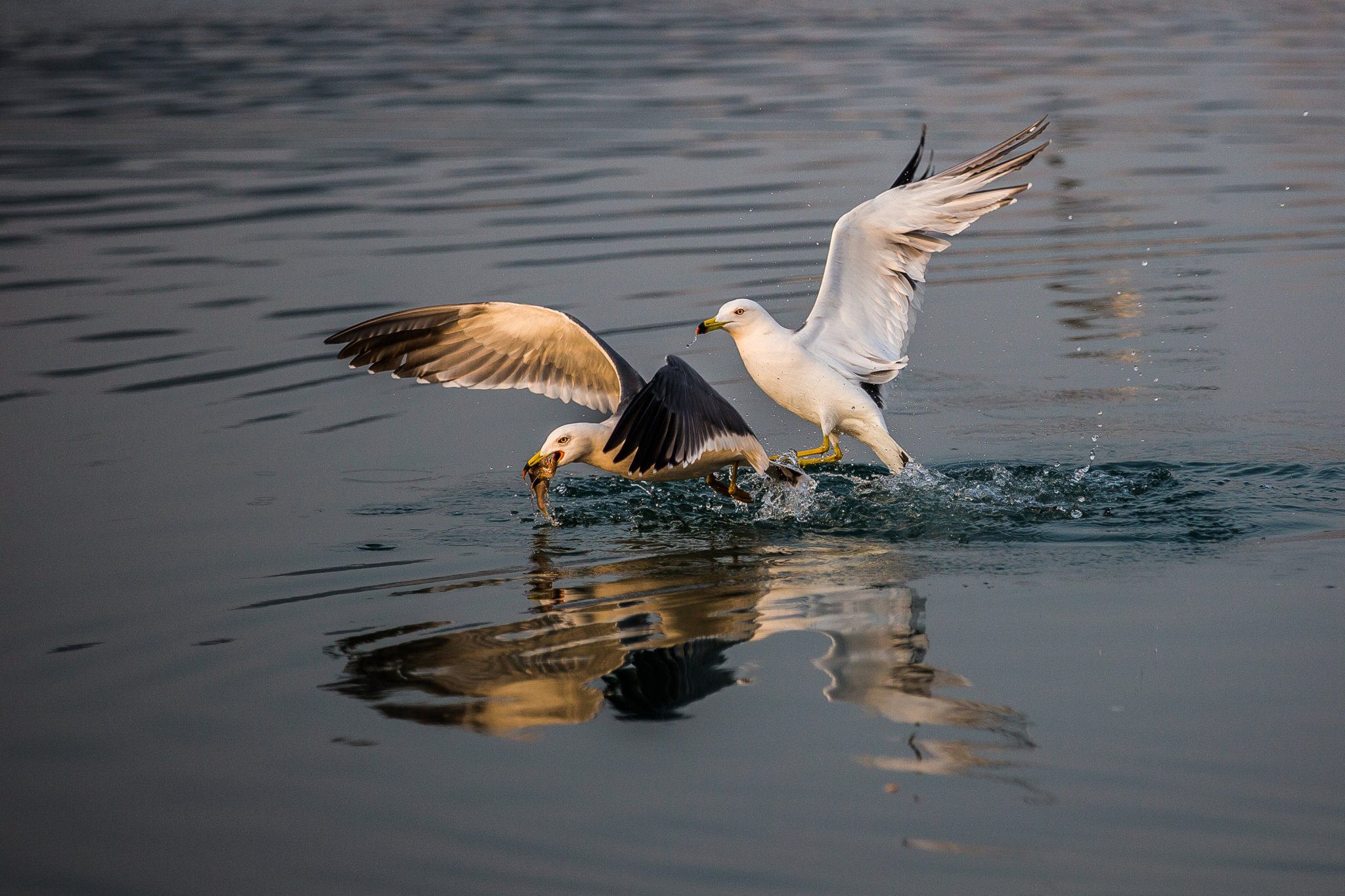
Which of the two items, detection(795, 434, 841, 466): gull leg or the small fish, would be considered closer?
the small fish

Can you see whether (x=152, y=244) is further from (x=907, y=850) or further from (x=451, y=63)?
(x=451, y=63)

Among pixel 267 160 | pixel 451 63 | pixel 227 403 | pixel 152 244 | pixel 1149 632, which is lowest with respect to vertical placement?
pixel 1149 632

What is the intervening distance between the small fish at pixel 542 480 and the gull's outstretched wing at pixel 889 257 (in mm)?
1941

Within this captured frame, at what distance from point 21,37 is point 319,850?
36.5m

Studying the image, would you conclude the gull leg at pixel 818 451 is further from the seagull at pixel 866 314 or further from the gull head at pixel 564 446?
the gull head at pixel 564 446

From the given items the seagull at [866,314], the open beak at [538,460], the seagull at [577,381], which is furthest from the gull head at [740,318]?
the open beak at [538,460]

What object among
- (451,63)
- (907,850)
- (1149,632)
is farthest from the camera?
(451,63)

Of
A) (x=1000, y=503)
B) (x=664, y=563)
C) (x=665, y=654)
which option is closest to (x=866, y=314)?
(x=1000, y=503)

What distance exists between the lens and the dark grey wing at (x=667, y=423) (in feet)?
23.8

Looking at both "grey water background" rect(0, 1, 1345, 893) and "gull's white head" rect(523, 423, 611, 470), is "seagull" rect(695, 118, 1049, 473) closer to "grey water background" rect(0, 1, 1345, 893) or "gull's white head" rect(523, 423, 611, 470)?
"grey water background" rect(0, 1, 1345, 893)

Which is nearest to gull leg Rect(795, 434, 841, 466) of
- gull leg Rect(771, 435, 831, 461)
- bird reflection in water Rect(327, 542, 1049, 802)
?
gull leg Rect(771, 435, 831, 461)

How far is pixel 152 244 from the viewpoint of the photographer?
15.0 m

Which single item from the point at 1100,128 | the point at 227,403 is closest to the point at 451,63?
the point at 1100,128

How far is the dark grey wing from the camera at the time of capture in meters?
7.24
